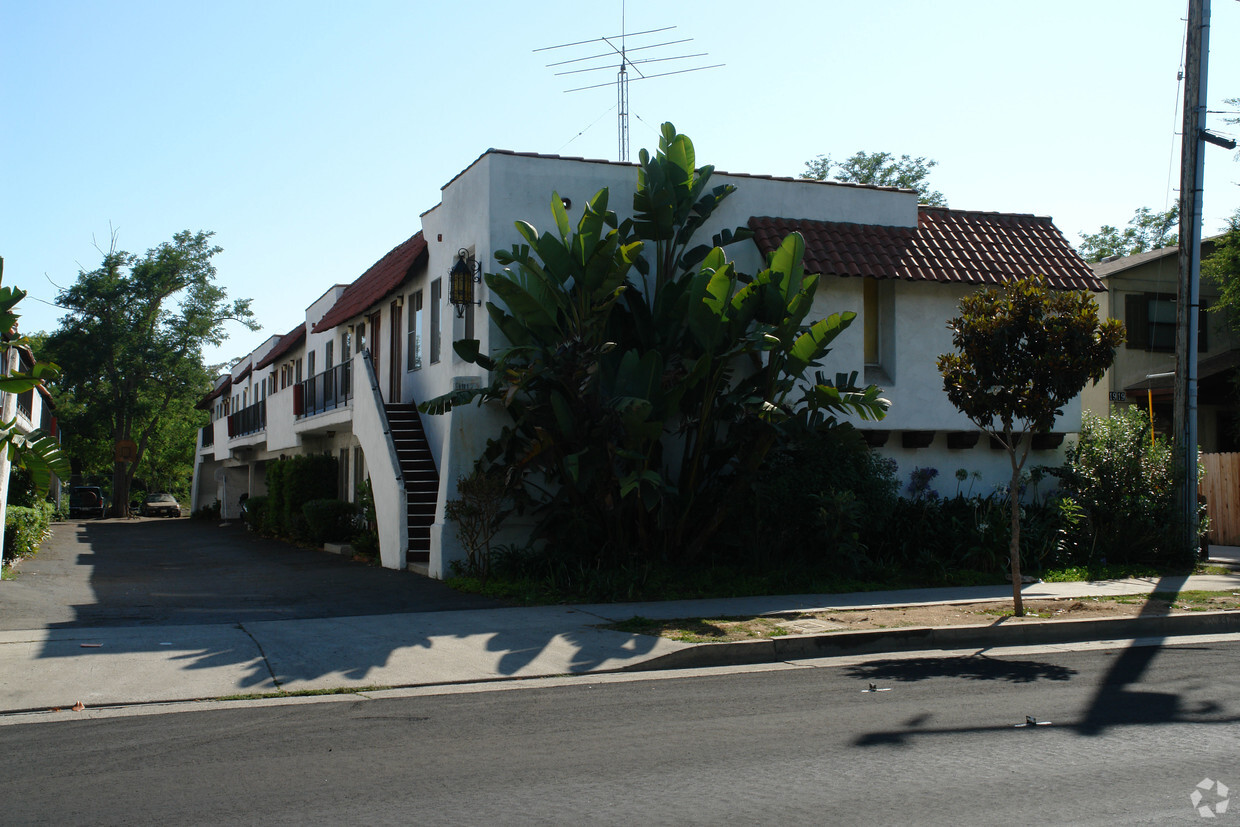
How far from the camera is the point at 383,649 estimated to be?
982 centimetres

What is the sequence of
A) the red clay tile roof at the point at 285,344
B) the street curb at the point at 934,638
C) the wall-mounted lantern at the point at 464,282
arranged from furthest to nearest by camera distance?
the red clay tile roof at the point at 285,344, the wall-mounted lantern at the point at 464,282, the street curb at the point at 934,638

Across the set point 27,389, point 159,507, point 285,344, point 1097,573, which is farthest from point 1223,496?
point 159,507

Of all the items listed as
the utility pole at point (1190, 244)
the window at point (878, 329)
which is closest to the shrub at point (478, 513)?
the window at point (878, 329)

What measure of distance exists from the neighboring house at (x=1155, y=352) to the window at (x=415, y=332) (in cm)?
1803

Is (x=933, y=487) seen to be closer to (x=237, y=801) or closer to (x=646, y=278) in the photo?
(x=646, y=278)

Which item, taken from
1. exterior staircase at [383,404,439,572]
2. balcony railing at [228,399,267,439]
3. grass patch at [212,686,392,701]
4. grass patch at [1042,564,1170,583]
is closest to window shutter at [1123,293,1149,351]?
grass patch at [1042,564,1170,583]

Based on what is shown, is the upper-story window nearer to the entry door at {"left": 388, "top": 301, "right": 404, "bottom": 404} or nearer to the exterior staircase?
the entry door at {"left": 388, "top": 301, "right": 404, "bottom": 404}

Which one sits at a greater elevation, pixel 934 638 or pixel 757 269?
pixel 757 269

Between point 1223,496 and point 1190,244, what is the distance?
8.58 metres

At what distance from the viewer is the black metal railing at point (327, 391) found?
2183cm

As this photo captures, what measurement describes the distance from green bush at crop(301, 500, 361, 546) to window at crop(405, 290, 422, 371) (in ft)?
10.7

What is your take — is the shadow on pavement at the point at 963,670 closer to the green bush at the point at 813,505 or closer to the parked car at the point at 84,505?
the green bush at the point at 813,505

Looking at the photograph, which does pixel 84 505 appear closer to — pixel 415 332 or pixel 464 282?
pixel 415 332

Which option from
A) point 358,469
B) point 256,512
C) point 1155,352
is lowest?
point 256,512
